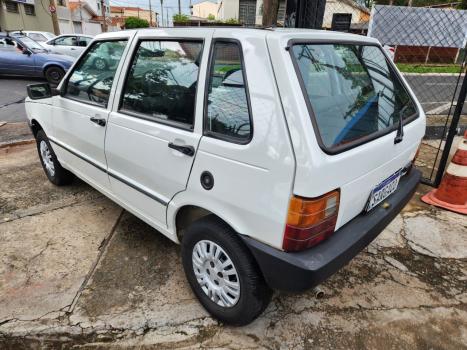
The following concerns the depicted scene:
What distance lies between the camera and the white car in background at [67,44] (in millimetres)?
13117

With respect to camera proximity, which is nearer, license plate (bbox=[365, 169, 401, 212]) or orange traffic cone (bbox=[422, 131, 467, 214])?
license plate (bbox=[365, 169, 401, 212])

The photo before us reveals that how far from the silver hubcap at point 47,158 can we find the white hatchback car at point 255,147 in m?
1.41

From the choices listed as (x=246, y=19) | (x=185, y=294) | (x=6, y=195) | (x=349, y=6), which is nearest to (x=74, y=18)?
(x=246, y=19)

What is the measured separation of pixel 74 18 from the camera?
3531 centimetres

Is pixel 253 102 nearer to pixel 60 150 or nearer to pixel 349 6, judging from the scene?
pixel 60 150

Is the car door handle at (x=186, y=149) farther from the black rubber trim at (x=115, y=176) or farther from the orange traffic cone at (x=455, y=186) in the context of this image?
the orange traffic cone at (x=455, y=186)

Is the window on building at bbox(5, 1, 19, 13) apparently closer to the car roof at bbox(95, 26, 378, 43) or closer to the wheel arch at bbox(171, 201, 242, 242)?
the car roof at bbox(95, 26, 378, 43)

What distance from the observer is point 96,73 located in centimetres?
289

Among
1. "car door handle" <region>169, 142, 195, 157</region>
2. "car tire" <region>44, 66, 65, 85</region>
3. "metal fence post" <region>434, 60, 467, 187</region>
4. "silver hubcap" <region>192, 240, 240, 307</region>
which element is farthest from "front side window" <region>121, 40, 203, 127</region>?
"car tire" <region>44, 66, 65, 85</region>

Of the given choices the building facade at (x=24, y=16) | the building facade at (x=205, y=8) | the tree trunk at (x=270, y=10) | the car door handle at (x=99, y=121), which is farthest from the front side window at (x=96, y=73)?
the building facade at (x=205, y=8)

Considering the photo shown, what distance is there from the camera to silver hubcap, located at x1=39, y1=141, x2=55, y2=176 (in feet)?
12.5

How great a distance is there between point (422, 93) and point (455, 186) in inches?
295

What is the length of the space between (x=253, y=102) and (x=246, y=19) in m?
28.5

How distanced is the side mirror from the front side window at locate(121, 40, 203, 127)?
118cm
